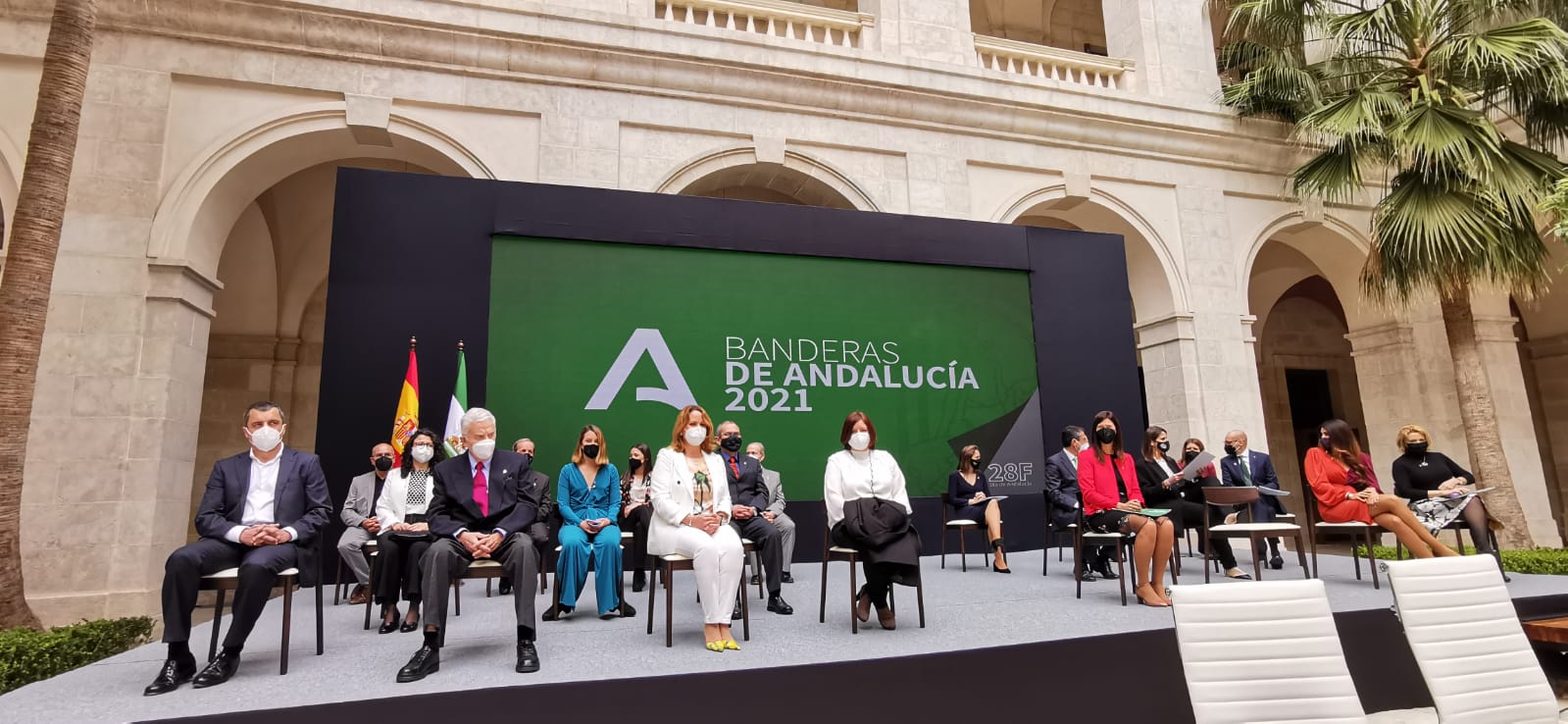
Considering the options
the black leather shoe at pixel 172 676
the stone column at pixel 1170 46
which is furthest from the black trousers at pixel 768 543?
the stone column at pixel 1170 46

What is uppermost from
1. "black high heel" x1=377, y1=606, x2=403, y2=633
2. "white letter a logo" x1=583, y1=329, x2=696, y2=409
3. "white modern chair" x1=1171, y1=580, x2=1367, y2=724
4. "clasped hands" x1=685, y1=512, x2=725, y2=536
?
"white letter a logo" x1=583, y1=329, x2=696, y2=409

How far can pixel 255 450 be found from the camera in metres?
3.97

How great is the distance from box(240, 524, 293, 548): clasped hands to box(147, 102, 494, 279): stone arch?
5044mm

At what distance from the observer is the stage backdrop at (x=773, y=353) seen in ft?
24.2

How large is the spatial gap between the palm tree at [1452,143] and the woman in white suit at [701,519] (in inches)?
321

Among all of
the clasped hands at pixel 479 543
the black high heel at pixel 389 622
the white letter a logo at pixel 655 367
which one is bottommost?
the black high heel at pixel 389 622

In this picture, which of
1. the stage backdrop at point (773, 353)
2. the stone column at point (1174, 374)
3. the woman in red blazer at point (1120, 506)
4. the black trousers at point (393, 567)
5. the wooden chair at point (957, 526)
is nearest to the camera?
the black trousers at point (393, 567)

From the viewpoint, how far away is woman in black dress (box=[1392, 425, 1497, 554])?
593 centimetres

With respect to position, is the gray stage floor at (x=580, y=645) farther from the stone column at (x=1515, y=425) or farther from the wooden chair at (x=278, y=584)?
the stone column at (x=1515, y=425)

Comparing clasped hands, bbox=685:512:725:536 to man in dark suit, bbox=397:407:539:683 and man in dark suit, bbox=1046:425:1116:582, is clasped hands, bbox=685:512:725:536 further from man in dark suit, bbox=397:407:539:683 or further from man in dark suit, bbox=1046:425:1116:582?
man in dark suit, bbox=1046:425:1116:582

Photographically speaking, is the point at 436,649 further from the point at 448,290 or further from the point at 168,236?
the point at 168,236

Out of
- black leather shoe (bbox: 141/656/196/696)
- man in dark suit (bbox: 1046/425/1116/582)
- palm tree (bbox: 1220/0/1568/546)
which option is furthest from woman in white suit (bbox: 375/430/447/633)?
palm tree (bbox: 1220/0/1568/546)

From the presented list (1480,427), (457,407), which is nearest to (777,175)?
(457,407)

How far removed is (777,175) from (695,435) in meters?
5.82
